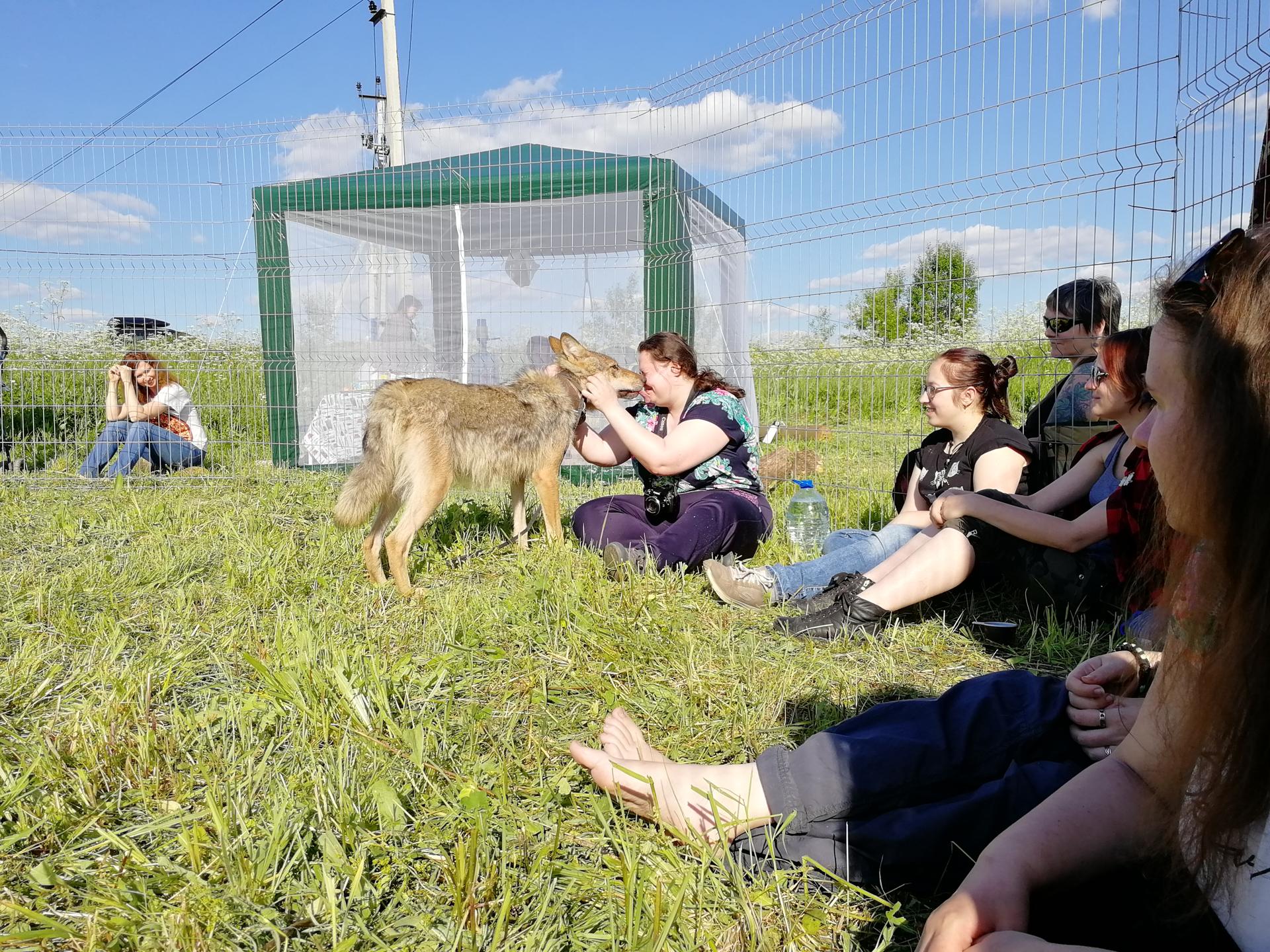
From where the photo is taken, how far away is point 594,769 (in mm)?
2113

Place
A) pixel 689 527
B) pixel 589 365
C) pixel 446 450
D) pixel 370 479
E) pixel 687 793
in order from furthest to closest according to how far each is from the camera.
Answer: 1. pixel 589 365
2. pixel 446 450
3. pixel 370 479
4. pixel 689 527
5. pixel 687 793

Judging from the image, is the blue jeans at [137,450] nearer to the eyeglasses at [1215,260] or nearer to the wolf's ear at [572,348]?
the wolf's ear at [572,348]

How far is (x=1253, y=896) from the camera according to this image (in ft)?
3.62

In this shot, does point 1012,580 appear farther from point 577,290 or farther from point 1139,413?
point 577,290

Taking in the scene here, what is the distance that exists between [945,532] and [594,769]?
2167 millimetres

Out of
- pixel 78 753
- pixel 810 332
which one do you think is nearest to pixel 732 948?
pixel 78 753

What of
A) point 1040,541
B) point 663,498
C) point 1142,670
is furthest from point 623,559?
point 1142,670

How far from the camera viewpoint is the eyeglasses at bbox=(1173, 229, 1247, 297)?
1101mm

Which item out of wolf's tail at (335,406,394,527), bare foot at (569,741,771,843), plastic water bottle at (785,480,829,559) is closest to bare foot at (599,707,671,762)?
bare foot at (569,741,771,843)

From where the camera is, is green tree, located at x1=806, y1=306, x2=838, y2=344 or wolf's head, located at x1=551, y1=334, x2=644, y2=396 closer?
green tree, located at x1=806, y1=306, x2=838, y2=344

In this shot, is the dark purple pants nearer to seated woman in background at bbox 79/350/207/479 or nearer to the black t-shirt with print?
the black t-shirt with print

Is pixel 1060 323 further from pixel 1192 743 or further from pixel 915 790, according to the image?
pixel 1192 743

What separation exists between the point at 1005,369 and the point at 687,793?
123 inches

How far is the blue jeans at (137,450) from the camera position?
316 inches
